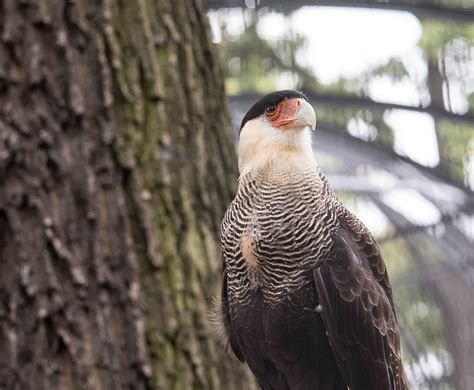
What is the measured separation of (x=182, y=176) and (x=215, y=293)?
430 millimetres

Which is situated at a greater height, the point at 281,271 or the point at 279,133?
the point at 279,133

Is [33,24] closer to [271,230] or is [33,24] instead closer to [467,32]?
[271,230]

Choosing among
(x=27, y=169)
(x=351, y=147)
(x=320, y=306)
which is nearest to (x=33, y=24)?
(x=27, y=169)

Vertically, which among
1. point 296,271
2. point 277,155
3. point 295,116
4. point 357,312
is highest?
point 295,116

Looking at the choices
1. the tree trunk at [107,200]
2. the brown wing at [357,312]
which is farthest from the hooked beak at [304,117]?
the tree trunk at [107,200]

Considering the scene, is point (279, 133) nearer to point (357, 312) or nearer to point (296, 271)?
point (296, 271)

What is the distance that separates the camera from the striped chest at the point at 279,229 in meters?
2.53

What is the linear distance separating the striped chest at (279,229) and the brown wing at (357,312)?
7cm

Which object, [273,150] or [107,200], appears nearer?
[273,150]

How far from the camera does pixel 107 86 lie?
2.74 metres

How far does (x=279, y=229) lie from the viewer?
2527 mm

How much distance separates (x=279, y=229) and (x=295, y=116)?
0.37m

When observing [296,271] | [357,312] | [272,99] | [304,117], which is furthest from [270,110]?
[357,312]

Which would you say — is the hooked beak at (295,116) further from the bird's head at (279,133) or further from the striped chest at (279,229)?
the striped chest at (279,229)
